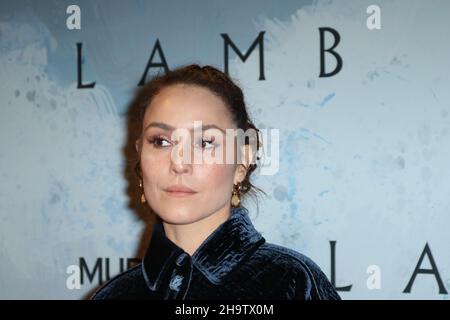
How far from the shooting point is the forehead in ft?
2.85

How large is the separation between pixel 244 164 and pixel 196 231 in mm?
152

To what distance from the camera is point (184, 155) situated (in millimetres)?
863

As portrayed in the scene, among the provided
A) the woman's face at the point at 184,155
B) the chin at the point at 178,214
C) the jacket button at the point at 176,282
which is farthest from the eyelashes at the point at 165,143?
the jacket button at the point at 176,282

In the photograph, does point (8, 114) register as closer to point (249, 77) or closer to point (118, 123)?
point (118, 123)

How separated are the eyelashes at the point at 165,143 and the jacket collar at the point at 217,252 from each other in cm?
13

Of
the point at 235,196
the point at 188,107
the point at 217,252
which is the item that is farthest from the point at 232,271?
the point at 188,107

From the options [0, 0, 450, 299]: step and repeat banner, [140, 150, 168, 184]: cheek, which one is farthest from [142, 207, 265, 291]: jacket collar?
[0, 0, 450, 299]: step and repeat banner

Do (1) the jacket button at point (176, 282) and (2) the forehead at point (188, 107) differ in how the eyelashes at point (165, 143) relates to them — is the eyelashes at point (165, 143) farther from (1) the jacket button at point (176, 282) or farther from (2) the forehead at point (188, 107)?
(1) the jacket button at point (176, 282)

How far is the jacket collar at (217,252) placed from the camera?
0.87 meters

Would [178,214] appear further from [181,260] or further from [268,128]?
[268,128]

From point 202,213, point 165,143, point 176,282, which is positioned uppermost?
point 165,143

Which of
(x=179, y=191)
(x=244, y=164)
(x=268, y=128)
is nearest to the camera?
(x=179, y=191)
